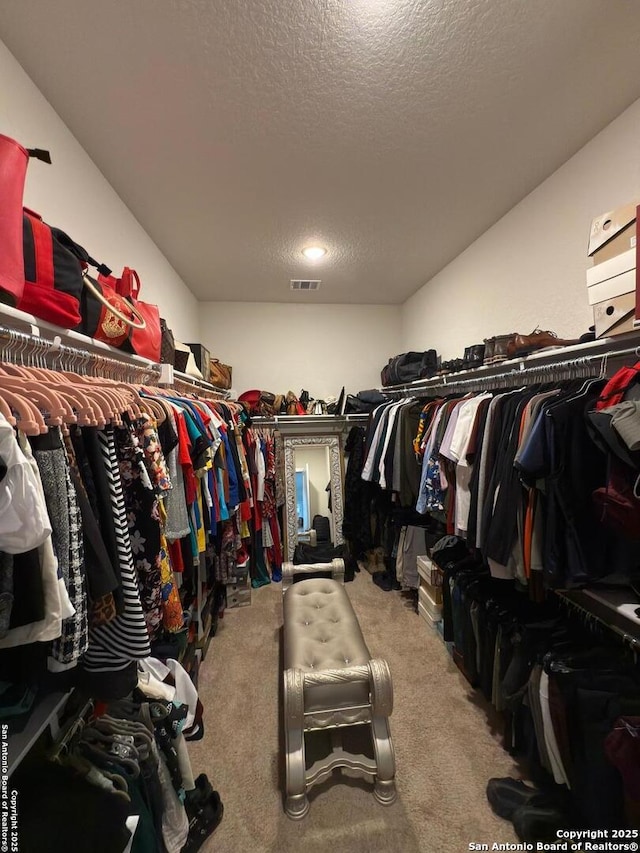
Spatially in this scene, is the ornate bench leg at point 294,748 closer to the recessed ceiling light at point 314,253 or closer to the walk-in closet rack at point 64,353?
the walk-in closet rack at point 64,353

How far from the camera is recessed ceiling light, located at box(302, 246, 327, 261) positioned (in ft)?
8.07

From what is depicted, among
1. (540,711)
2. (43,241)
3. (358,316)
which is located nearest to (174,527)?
(43,241)

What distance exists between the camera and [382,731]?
52.1 inches

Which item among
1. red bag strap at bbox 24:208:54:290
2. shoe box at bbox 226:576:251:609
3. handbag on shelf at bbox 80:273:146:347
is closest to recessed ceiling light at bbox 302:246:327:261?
handbag on shelf at bbox 80:273:146:347

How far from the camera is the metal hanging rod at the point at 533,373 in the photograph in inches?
51.4

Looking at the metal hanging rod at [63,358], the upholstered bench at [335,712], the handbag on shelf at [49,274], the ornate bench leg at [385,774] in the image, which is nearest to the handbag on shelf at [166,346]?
the metal hanging rod at [63,358]

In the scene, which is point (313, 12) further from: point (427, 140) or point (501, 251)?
point (501, 251)

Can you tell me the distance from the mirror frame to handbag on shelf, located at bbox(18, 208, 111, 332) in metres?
2.49

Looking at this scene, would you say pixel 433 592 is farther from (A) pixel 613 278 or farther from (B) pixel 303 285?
(B) pixel 303 285

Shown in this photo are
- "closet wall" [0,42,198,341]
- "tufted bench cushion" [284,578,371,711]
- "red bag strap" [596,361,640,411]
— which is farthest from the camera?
"tufted bench cushion" [284,578,371,711]

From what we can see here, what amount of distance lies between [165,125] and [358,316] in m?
2.63

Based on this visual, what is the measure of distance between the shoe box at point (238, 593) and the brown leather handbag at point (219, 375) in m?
1.74

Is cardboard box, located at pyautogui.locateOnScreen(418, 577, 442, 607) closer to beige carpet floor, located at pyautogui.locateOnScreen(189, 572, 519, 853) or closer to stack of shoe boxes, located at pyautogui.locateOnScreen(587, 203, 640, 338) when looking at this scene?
beige carpet floor, located at pyautogui.locateOnScreen(189, 572, 519, 853)

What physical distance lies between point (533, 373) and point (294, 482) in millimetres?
2326
